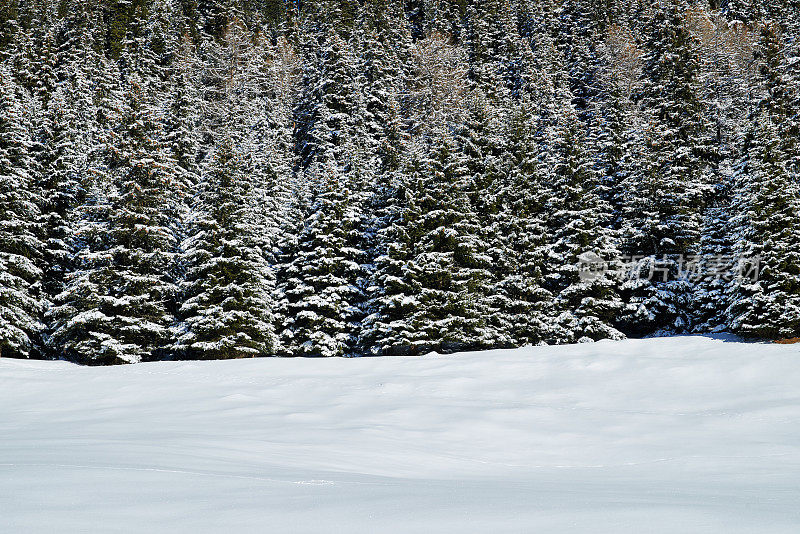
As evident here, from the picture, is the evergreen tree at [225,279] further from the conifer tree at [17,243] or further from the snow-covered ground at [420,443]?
the snow-covered ground at [420,443]

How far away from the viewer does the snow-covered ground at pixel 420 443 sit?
2.56m

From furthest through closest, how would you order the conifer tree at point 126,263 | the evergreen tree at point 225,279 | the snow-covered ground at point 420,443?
the evergreen tree at point 225,279, the conifer tree at point 126,263, the snow-covered ground at point 420,443

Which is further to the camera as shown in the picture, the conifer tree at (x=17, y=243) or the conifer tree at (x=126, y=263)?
the conifer tree at (x=17, y=243)

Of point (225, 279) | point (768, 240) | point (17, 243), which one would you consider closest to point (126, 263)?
point (225, 279)

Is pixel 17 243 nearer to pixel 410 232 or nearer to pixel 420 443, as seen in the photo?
pixel 410 232

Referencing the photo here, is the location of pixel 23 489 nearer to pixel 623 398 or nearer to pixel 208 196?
pixel 623 398

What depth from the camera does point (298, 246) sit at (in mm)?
29000

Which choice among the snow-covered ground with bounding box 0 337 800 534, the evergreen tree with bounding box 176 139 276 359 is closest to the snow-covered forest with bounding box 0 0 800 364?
the evergreen tree with bounding box 176 139 276 359

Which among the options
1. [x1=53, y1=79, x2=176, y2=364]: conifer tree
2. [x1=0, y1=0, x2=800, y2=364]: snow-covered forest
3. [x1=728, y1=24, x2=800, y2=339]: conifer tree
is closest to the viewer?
[x1=728, y1=24, x2=800, y2=339]: conifer tree

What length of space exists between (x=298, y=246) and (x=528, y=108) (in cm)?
2382

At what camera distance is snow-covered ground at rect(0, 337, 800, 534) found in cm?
256

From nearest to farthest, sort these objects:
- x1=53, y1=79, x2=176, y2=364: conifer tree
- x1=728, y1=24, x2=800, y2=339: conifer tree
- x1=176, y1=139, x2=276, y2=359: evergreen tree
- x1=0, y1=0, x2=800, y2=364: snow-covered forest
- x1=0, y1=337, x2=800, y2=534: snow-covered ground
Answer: x1=0, y1=337, x2=800, y2=534: snow-covered ground, x1=728, y1=24, x2=800, y2=339: conifer tree, x1=53, y1=79, x2=176, y2=364: conifer tree, x1=0, y1=0, x2=800, y2=364: snow-covered forest, x1=176, y1=139, x2=276, y2=359: evergreen tree

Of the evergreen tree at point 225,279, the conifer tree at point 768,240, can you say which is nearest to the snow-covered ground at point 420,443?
the evergreen tree at point 225,279

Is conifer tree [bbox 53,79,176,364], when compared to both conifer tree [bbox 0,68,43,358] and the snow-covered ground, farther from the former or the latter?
the snow-covered ground
